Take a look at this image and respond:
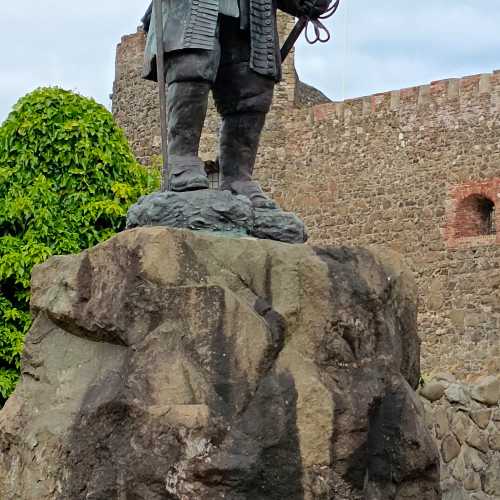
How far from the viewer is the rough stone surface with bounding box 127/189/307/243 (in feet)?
18.2

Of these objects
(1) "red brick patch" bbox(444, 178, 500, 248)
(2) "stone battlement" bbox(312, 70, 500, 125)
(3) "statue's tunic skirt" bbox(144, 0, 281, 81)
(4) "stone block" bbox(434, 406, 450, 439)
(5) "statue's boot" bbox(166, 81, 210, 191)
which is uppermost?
(2) "stone battlement" bbox(312, 70, 500, 125)

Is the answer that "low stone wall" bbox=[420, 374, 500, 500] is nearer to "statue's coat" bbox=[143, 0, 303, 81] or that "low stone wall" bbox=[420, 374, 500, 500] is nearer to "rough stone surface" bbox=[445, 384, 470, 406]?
"rough stone surface" bbox=[445, 384, 470, 406]

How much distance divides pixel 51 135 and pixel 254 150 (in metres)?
7.37

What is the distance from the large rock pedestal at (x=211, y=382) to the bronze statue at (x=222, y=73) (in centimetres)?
57

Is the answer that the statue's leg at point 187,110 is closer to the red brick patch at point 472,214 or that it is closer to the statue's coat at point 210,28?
the statue's coat at point 210,28

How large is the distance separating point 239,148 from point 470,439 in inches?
216

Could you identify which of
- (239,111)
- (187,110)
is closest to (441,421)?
(239,111)

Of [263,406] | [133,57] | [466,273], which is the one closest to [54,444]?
[263,406]

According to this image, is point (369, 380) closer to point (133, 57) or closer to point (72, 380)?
point (72, 380)

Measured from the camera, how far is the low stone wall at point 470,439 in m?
10.8

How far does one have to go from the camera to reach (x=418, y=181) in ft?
74.7

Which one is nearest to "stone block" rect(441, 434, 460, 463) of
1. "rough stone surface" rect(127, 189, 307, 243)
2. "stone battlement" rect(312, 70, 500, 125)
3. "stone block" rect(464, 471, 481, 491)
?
"stone block" rect(464, 471, 481, 491)

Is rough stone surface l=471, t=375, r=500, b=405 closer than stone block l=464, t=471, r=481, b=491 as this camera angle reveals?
No

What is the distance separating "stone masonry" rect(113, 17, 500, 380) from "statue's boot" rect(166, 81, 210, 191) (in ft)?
50.0
